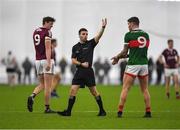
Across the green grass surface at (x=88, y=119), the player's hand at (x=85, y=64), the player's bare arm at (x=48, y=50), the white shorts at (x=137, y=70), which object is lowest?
the green grass surface at (x=88, y=119)

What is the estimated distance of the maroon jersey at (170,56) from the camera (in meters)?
25.9

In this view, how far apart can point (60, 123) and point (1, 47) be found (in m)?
38.2

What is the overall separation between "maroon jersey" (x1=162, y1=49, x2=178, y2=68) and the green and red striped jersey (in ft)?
32.6

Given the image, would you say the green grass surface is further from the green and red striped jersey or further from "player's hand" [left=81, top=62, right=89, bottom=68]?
the green and red striped jersey

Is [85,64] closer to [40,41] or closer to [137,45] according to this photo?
[137,45]

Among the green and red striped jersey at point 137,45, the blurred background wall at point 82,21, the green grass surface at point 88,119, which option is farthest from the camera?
the blurred background wall at point 82,21

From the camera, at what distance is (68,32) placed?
52531 mm

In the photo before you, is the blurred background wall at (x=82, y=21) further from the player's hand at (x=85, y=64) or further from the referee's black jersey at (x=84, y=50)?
the player's hand at (x=85, y=64)

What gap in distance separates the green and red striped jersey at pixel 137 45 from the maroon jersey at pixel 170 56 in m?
9.95

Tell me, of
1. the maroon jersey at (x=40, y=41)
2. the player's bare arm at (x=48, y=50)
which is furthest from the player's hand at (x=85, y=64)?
the maroon jersey at (x=40, y=41)

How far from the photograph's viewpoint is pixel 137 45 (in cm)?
1599

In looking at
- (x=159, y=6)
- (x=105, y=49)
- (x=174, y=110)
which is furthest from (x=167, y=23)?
(x=174, y=110)

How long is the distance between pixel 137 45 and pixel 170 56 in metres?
10.2

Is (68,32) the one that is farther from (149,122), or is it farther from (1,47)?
(149,122)
